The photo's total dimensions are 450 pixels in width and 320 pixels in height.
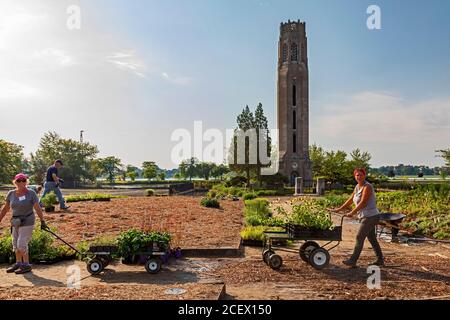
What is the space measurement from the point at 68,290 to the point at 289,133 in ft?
196

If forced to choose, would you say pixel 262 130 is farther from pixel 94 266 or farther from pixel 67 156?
pixel 94 266

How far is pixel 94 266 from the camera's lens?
7688 mm

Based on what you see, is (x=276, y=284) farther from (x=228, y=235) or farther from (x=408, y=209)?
(x=408, y=209)

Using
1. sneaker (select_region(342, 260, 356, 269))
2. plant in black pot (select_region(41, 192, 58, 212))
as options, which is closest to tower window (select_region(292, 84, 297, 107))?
plant in black pot (select_region(41, 192, 58, 212))

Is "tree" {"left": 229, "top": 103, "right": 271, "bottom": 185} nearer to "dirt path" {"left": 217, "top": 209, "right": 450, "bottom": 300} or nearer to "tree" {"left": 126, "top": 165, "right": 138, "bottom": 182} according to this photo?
"tree" {"left": 126, "top": 165, "right": 138, "bottom": 182}

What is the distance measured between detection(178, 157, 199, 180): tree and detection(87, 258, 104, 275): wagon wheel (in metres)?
123

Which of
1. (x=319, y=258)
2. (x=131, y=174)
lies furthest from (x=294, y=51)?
(x=319, y=258)

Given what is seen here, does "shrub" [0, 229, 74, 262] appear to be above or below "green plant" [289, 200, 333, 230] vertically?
below

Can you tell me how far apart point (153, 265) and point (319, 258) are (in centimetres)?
347

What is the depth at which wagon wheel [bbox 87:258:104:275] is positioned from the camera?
301 inches

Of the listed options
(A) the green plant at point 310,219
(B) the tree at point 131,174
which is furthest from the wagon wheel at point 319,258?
(B) the tree at point 131,174

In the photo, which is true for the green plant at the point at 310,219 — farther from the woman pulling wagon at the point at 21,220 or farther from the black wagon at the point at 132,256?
the woman pulling wagon at the point at 21,220
